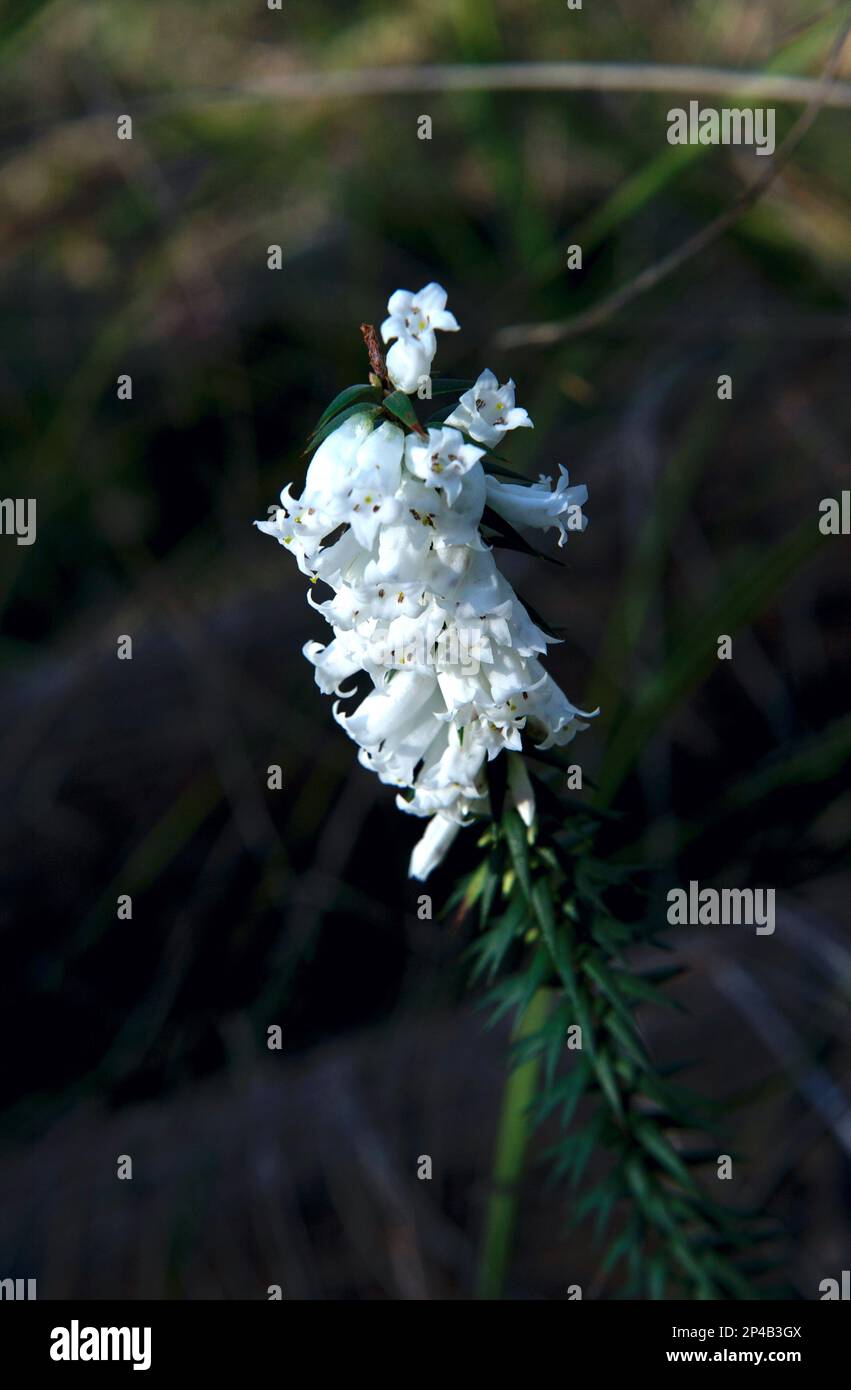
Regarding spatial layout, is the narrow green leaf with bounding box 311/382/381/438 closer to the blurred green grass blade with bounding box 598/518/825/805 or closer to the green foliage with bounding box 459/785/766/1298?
the green foliage with bounding box 459/785/766/1298

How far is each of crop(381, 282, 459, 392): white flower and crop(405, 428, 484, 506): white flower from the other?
0.10 m

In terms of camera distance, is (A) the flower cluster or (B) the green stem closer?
(A) the flower cluster

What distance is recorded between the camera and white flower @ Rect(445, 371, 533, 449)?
144cm

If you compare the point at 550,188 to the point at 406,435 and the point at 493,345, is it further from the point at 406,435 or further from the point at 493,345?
the point at 406,435

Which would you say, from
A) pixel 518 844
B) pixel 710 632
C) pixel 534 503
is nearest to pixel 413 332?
pixel 534 503

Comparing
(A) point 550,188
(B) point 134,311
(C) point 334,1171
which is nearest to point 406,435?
(C) point 334,1171

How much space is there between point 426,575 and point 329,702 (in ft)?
8.42

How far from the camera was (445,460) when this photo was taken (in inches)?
54.1

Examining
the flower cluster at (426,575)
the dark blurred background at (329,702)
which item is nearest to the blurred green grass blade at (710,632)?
the dark blurred background at (329,702)

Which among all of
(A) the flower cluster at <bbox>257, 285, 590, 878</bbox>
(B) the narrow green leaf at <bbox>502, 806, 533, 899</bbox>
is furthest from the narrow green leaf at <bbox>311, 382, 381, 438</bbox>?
(B) the narrow green leaf at <bbox>502, 806, 533, 899</bbox>

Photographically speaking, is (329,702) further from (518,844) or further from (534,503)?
(534,503)

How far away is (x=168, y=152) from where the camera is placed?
5.40 metres

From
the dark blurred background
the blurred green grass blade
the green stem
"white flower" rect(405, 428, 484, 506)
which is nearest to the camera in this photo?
"white flower" rect(405, 428, 484, 506)

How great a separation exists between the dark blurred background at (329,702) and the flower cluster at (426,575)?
129 cm
